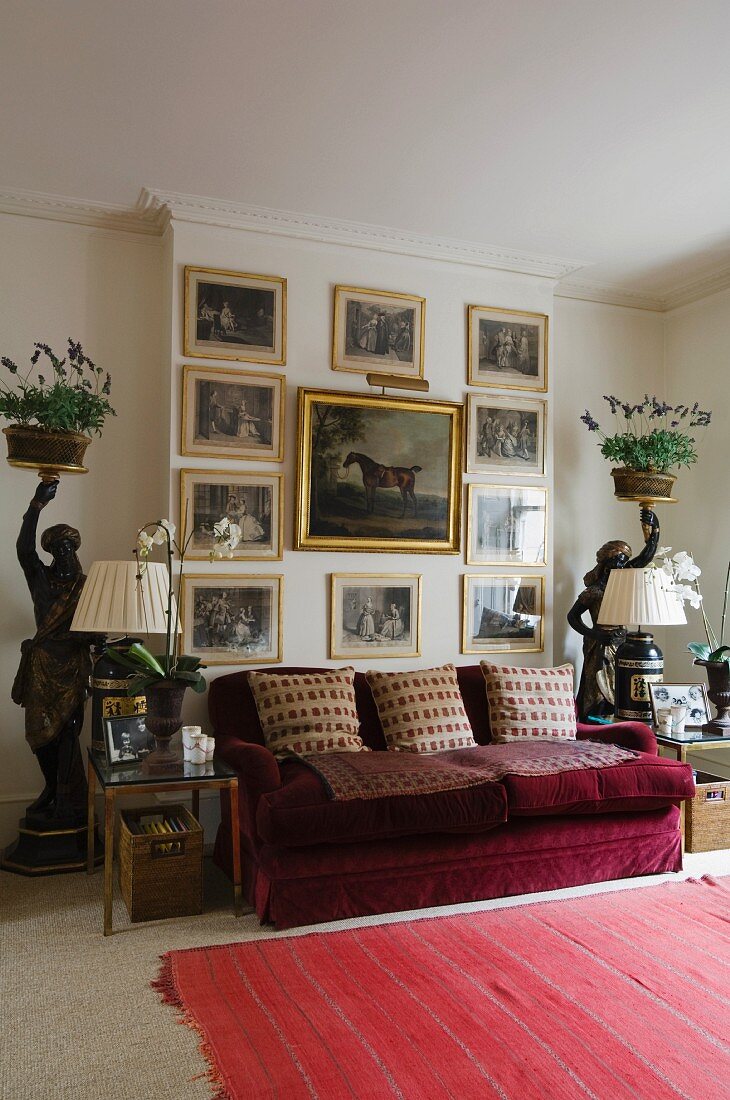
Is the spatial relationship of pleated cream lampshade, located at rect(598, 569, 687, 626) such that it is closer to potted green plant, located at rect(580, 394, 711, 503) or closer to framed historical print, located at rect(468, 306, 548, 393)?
potted green plant, located at rect(580, 394, 711, 503)

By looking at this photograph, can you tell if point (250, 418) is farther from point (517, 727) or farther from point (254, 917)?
point (254, 917)

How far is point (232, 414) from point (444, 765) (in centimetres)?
205

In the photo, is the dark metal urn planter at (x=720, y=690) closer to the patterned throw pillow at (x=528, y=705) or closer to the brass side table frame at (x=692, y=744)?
the brass side table frame at (x=692, y=744)

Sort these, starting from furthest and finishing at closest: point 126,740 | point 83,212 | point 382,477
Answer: point 382,477 → point 83,212 → point 126,740

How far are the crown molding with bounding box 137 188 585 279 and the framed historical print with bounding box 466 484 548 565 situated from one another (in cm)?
130

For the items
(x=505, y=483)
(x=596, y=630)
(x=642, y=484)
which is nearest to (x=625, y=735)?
(x=596, y=630)

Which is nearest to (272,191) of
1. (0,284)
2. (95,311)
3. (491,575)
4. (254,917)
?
(95,311)

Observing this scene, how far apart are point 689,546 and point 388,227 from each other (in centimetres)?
273

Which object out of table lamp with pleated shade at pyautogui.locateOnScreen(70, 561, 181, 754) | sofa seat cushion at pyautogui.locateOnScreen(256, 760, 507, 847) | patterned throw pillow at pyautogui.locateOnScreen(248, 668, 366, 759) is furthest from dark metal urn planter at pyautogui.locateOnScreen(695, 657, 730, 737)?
table lamp with pleated shade at pyautogui.locateOnScreen(70, 561, 181, 754)

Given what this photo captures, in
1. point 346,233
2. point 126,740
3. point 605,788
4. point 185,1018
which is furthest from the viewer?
point 346,233

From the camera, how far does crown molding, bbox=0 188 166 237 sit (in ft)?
14.3

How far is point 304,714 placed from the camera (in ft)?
13.5

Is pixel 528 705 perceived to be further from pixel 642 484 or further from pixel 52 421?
pixel 52 421

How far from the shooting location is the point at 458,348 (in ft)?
16.7
